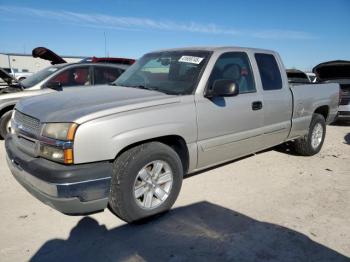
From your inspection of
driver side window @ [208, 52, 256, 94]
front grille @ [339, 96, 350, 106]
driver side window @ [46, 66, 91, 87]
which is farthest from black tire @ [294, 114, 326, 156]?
driver side window @ [46, 66, 91, 87]

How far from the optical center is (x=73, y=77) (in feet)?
22.9

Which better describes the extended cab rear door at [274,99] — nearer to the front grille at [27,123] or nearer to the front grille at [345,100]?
the front grille at [27,123]

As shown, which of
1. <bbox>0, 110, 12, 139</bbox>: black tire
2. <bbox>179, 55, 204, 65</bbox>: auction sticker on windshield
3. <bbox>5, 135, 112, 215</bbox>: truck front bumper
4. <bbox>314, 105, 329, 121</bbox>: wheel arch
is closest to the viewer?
<bbox>5, 135, 112, 215</bbox>: truck front bumper

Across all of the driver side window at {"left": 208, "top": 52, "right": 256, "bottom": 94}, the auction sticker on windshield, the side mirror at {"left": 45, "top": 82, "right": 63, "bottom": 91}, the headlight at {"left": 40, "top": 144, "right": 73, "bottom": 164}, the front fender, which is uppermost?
the auction sticker on windshield

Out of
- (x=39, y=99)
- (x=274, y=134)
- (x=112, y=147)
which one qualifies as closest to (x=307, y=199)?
(x=274, y=134)

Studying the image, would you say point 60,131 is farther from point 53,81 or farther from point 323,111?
point 323,111

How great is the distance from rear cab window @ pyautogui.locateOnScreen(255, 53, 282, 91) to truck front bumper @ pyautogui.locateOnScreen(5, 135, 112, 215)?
2752 millimetres

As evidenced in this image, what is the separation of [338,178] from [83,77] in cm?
542

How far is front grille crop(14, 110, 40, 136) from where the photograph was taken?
303 cm

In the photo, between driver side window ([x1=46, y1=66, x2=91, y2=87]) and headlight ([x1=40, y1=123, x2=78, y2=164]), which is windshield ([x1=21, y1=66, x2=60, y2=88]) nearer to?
driver side window ([x1=46, y1=66, x2=91, y2=87])

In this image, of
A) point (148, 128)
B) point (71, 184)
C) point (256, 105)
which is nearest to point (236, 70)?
point (256, 105)

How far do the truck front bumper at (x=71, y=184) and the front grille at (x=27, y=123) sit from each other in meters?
0.30

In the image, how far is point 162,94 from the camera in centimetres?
355

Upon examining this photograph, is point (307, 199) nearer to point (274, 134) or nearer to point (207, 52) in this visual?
point (274, 134)
